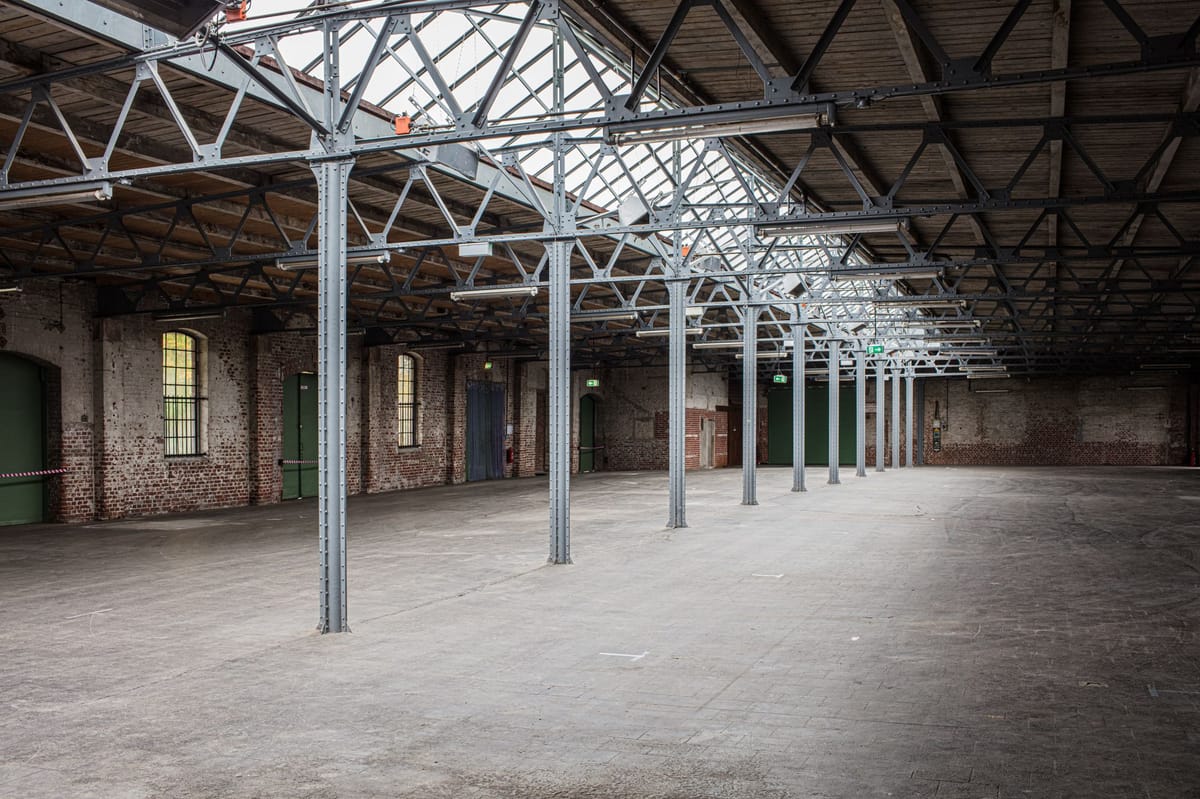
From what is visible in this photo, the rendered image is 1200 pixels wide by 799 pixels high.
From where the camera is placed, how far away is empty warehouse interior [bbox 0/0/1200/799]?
637 centimetres

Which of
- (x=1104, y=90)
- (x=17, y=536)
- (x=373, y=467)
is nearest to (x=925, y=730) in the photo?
(x=1104, y=90)

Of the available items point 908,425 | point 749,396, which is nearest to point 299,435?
point 749,396

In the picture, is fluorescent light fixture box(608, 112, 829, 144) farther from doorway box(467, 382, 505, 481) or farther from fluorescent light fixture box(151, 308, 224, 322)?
doorway box(467, 382, 505, 481)

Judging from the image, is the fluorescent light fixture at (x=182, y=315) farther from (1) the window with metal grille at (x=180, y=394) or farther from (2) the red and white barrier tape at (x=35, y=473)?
(2) the red and white barrier tape at (x=35, y=473)

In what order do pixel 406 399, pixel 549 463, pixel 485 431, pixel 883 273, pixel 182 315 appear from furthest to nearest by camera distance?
pixel 485 431
pixel 406 399
pixel 182 315
pixel 883 273
pixel 549 463

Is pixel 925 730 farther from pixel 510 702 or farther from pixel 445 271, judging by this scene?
pixel 445 271

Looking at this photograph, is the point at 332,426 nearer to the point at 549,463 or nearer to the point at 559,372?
the point at 559,372

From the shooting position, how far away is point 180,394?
74.2 feet

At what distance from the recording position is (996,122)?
10.1 metres

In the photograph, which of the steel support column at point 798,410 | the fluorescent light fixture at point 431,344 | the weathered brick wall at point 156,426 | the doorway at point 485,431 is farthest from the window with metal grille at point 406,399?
the steel support column at point 798,410

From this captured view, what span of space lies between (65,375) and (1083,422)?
43.8m

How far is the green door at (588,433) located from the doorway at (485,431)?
6478 mm

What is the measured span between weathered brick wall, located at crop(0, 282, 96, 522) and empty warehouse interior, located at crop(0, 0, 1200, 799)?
0.08 meters

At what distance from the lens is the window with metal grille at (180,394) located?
2222 centimetres
